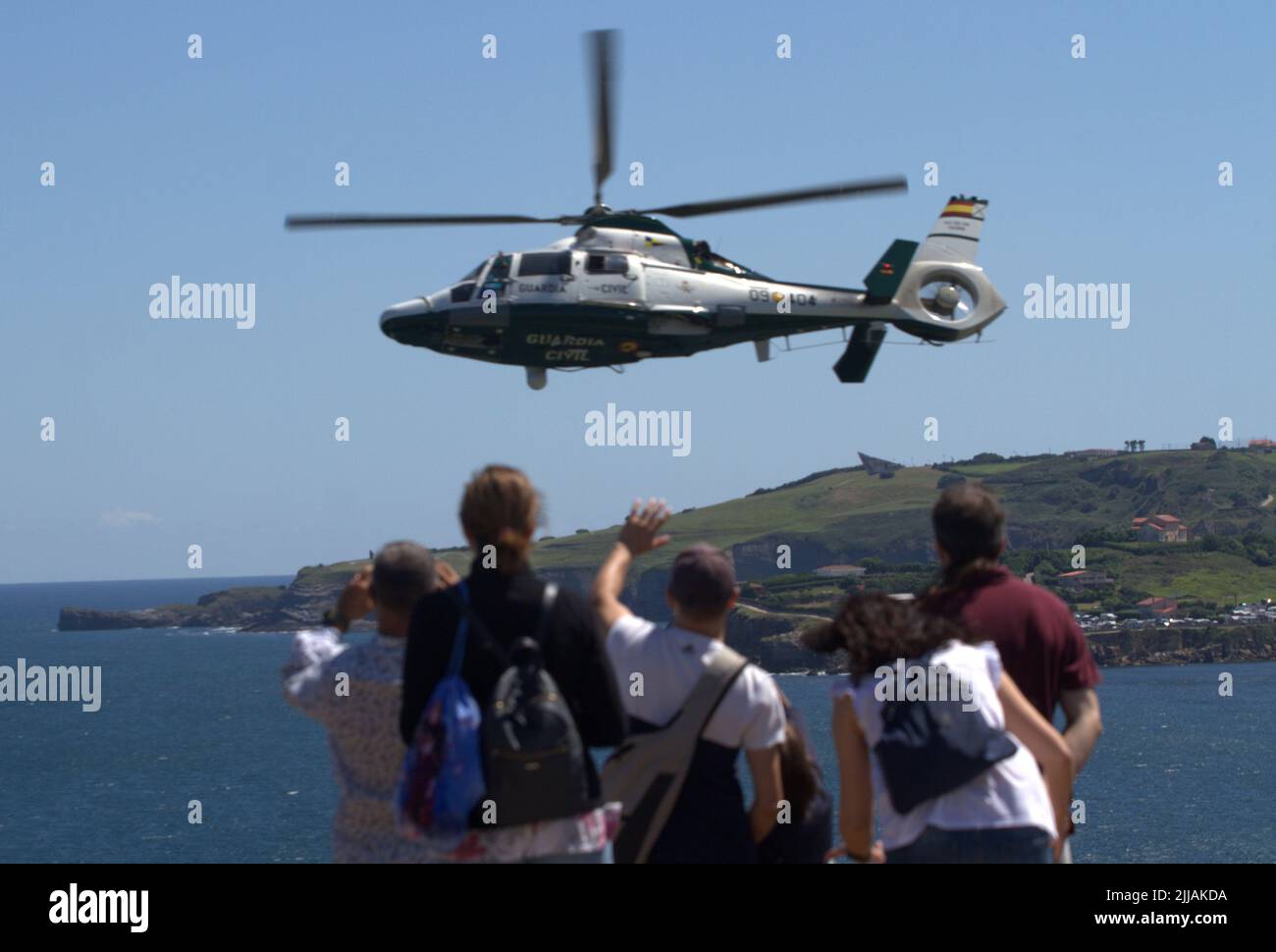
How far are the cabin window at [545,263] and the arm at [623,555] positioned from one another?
50.4ft

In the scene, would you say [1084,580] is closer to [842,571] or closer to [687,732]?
[842,571]

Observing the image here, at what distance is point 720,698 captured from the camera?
558 centimetres

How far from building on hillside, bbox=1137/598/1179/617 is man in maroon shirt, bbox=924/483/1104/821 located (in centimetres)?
16820

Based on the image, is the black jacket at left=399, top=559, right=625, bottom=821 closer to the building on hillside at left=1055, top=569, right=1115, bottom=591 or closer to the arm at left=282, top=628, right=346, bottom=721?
the arm at left=282, top=628, right=346, bottom=721

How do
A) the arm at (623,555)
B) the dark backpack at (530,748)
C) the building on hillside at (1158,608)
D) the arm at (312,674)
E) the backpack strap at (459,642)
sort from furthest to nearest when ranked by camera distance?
the building on hillside at (1158,608) → the arm at (623,555) → the arm at (312,674) → the backpack strap at (459,642) → the dark backpack at (530,748)

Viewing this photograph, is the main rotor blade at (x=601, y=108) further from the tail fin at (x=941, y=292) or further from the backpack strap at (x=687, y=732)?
the backpack strap at (x=687, y=732)

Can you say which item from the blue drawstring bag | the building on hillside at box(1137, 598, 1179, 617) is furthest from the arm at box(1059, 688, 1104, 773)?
the building on hillside at box(1137, 598, 1179, 617)

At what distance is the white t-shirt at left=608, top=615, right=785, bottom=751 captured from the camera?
18.3ft

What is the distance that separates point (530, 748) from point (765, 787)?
126 cm

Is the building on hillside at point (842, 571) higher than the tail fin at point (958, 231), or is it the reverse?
the tail fin at point (958, 231)

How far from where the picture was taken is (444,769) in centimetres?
483

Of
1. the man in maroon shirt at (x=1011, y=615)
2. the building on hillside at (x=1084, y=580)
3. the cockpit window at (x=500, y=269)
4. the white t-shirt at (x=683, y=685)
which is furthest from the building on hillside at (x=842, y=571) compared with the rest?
the white t-shirt at (x=683, y=685)

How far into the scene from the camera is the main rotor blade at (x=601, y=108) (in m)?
19.8
